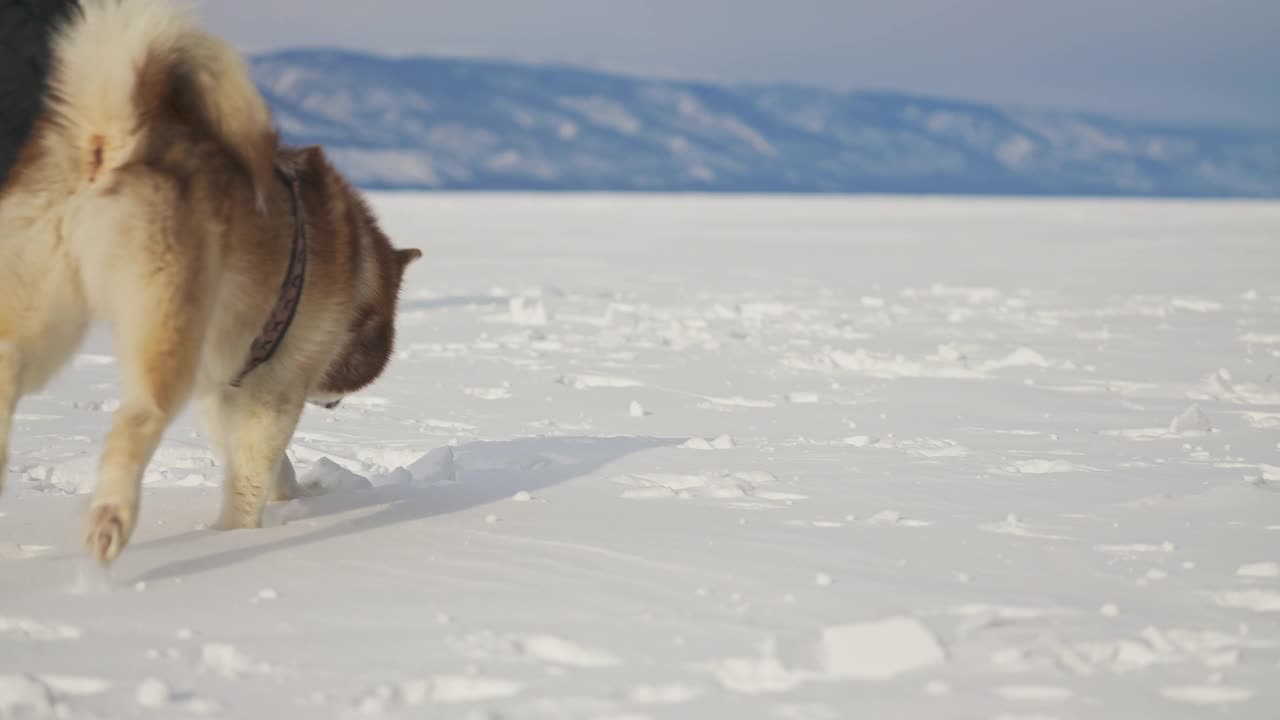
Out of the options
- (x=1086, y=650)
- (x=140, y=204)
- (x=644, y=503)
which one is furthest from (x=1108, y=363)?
(x=140, y=204)

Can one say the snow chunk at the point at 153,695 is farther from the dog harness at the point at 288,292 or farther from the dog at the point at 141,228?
the dog harness at the point at 288,292

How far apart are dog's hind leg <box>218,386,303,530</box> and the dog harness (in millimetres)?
170

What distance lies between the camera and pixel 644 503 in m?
5.07

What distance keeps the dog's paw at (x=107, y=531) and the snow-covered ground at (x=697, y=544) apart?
146mm

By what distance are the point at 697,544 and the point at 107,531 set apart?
5.86ft

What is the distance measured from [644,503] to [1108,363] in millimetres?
6001

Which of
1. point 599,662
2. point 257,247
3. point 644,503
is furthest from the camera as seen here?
point 644,503

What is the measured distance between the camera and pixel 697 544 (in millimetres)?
4324

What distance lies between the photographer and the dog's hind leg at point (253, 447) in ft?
14.8

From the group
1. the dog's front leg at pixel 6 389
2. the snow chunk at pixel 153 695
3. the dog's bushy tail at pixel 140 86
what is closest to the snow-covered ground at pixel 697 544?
the snow chunk at pixel 153 695

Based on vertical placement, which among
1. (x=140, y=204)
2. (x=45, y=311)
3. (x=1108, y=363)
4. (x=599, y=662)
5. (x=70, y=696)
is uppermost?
(x=1108, y=363)

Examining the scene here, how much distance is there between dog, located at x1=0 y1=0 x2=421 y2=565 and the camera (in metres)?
3.63

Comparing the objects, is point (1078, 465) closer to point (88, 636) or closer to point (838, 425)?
point (838, 425)

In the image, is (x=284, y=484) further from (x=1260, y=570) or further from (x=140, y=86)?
(x=1260, y=570)
